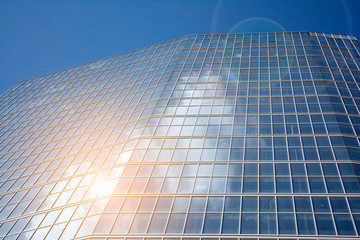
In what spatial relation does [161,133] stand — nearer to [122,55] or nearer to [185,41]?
[185,41]

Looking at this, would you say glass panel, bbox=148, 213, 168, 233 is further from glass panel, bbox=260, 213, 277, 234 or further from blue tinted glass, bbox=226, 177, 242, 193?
glass panel, bbox=260, 213, 277, 234

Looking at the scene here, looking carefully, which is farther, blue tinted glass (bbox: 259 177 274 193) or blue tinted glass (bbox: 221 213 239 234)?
blue tinted glass (bbox: 259 177 274 193)

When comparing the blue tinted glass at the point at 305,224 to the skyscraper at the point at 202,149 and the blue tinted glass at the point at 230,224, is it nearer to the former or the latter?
the skyscraper at the point at 202,149

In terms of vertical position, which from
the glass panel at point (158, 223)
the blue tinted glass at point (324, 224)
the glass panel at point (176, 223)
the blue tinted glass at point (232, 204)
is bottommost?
the glass panel at point (158, 223)

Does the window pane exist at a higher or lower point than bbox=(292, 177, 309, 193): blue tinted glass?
lower

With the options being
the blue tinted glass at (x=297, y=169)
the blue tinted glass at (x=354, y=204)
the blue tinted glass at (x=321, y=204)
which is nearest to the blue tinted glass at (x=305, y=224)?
the blue tinted glass at (x=321, y=204)

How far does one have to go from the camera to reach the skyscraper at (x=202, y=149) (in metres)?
24.5

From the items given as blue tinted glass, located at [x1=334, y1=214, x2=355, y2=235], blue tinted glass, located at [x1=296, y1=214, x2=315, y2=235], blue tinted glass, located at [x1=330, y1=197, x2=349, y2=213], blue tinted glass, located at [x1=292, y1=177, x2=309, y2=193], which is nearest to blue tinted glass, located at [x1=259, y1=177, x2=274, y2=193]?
blue tinted glass, located at [x1=292, y1=177, x2=309, y2=193]

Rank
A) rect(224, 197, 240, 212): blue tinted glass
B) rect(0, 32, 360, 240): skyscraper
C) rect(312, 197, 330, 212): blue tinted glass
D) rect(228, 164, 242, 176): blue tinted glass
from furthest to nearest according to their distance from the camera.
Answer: rect(228, 164, 242, 176): blue tinted glass, rect(224, 197, 240, 212): blue tinted glass, rect(0, 32, 360, 240): skyscraper, rect(312, 197, 330, 212): blue tinted glass

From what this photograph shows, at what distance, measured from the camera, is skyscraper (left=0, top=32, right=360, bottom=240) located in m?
24.5

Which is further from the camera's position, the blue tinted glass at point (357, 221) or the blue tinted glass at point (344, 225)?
the blue tinted glass at point (357, 221)

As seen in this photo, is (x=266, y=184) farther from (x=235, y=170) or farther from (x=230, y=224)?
(x=230, y=224)

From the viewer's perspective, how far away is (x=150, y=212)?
2559 cm

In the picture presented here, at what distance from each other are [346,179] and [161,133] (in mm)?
17862
